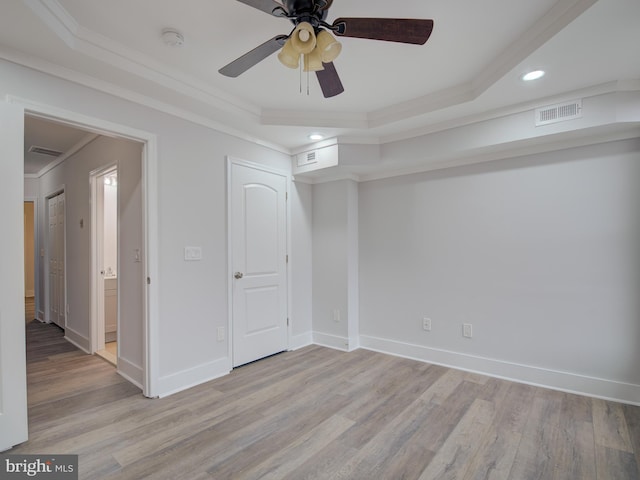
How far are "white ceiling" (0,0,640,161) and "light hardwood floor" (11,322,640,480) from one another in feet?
7.95

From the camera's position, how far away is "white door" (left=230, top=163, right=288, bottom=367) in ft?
11.0

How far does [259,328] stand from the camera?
3.58 meters

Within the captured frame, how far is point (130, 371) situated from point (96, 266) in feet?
4.59

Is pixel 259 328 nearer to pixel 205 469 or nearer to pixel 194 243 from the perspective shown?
pixel 194 243

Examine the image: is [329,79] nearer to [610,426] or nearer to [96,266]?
[610,426]

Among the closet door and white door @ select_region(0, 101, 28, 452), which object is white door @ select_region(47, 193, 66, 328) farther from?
white door @ select_region(0, 101, 28, 452)

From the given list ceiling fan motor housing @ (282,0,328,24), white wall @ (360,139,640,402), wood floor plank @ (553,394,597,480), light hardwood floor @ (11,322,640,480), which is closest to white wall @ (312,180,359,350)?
white wall @ (360,139,640,402)

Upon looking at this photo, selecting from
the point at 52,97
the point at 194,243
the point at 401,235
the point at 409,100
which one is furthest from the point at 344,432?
the point at 52,97

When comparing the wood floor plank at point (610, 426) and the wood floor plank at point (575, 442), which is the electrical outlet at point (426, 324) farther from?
the wood floor plank at point (610, 426)

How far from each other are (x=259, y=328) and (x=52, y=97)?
263 cm

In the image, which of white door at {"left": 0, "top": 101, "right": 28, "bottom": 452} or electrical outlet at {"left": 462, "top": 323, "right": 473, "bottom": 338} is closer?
white door at {"left": 0, "top": 101, "right": 28, "bottom": 452}

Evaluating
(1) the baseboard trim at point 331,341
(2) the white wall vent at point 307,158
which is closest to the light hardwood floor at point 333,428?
(1) the baseboard trim at point 331,341

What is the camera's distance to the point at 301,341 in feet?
13.4
